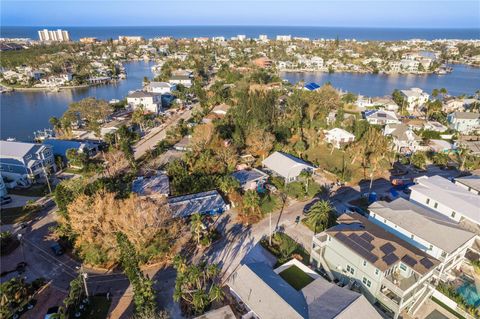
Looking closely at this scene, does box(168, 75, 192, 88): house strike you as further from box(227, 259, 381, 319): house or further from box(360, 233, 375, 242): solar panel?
box(360, 233, 375, 242): solar panel

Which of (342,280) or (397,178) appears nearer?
(342,280)

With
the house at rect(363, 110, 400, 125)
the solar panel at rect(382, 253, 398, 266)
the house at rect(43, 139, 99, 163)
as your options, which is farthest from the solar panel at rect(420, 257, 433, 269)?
the house at rect(363, 110, 400, 125)

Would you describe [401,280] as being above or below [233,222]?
above

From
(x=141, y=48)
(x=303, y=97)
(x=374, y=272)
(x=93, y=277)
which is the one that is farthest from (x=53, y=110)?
(x=141, y=48)

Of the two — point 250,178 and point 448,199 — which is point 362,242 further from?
point 250,178

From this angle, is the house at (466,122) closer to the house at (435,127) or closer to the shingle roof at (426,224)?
the house at (435,127)

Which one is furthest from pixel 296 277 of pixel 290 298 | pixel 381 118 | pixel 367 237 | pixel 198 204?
pixel 381 118

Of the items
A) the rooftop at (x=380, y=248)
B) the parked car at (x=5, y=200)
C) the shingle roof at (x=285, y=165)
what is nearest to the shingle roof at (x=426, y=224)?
the rooftop at (x=380, y=248)

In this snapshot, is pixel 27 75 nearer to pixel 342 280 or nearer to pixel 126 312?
pixel 126 312
